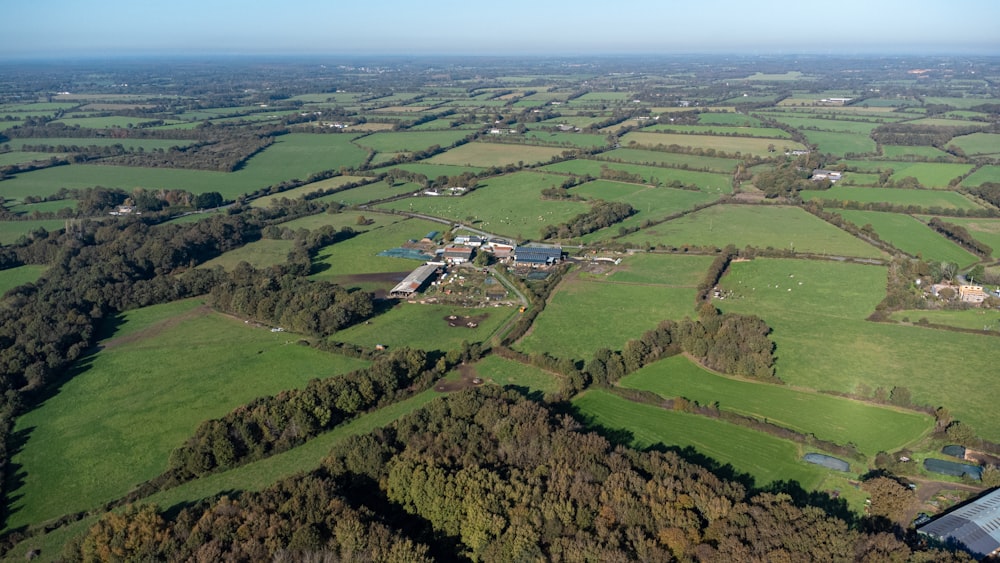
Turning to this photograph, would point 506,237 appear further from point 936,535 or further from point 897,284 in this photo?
point 936,535

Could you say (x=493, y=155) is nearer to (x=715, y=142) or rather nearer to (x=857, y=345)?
(x=715, y=142)

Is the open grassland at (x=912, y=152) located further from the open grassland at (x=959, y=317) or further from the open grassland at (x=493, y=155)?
the open grassland at (x=959, y=317)

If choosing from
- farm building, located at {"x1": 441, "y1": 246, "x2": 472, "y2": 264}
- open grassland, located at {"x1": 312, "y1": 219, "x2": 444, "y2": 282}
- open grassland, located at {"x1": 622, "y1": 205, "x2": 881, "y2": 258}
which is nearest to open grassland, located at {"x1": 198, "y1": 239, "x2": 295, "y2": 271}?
open grassland, located at {"x1": 312, "y1": 219, "x2": 444, "y2": 282}

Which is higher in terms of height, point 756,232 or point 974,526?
point 756,232

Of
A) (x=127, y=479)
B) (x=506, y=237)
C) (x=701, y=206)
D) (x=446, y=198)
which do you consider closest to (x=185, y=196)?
(x=446, y=198)

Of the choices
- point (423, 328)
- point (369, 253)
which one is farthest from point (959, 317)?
point (369, 253)

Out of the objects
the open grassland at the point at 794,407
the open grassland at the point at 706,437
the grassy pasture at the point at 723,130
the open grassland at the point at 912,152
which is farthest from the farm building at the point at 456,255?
the grassy pasture at the point at 723,130
